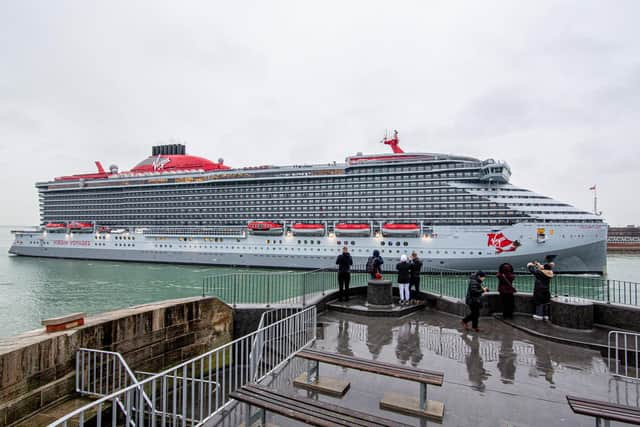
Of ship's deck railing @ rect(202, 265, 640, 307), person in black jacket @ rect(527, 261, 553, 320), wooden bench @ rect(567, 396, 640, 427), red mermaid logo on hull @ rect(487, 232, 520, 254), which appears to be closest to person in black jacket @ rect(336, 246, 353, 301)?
ship's deck railing @ rect(202, 265, 640, 307)

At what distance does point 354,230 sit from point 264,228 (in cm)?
1009

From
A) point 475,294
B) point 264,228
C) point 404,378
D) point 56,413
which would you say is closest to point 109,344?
point 56,413

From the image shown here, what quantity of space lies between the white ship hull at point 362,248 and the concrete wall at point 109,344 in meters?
21.1

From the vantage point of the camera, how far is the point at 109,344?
5.52m

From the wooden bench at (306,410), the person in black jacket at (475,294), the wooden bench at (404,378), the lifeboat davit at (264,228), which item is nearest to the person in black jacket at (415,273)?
the person in black jacket at (475,294)

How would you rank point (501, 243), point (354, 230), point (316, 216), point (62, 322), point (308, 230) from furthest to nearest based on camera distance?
point (316, 216), point (308, 230), point (354, 230), point (501, 243), point (62, 322)

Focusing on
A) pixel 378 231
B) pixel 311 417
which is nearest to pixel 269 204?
pixel 378 231

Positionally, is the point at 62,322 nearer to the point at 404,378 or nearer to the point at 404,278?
the point at 404,378

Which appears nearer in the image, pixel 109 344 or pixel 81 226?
pixel 109 344

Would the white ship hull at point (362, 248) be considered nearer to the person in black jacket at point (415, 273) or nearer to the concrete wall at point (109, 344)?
the person in black jacket at point (415, 273)

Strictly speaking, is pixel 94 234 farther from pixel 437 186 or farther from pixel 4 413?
pixel 4 413

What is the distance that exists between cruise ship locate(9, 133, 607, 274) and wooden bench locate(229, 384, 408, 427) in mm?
22089

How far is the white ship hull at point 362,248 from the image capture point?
2864 cm

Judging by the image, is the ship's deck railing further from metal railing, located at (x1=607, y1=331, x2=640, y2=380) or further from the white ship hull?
the white ship hull
